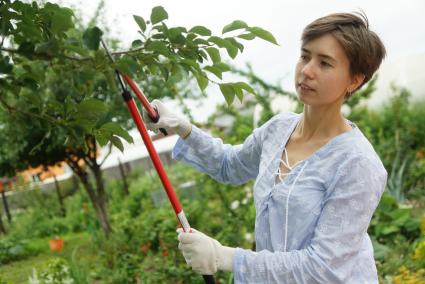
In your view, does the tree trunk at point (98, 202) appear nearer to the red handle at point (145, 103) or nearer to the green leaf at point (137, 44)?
the red handle at point (145, 103)

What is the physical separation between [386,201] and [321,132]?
3.18 m

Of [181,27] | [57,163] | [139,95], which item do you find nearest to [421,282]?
[139,95]

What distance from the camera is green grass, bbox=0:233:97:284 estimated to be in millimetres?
3417

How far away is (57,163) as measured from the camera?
604cm

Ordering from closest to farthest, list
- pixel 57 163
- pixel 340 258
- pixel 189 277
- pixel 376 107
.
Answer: pixel 340 258, pixel 189 277, pixel 57 163, pixel 376 107

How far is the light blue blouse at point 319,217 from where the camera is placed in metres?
1.32

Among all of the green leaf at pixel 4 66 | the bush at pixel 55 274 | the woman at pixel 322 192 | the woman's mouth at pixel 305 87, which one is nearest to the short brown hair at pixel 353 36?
the woman at pixel 322 192

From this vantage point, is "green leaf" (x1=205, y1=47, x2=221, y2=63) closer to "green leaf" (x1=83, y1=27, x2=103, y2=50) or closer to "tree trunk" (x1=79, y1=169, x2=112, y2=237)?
"green leaf" (x1=83, y1=27, x2=103, y2=50)

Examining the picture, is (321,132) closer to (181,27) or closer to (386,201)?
(181,27)

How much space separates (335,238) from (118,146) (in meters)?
0.63

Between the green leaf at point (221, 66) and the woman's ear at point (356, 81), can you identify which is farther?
the woman's ear at point (356, 81)

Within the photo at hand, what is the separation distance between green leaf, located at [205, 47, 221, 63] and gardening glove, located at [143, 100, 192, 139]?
1.39ft

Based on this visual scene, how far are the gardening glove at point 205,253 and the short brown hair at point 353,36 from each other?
0.64 metres

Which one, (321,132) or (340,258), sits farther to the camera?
(321,132)
